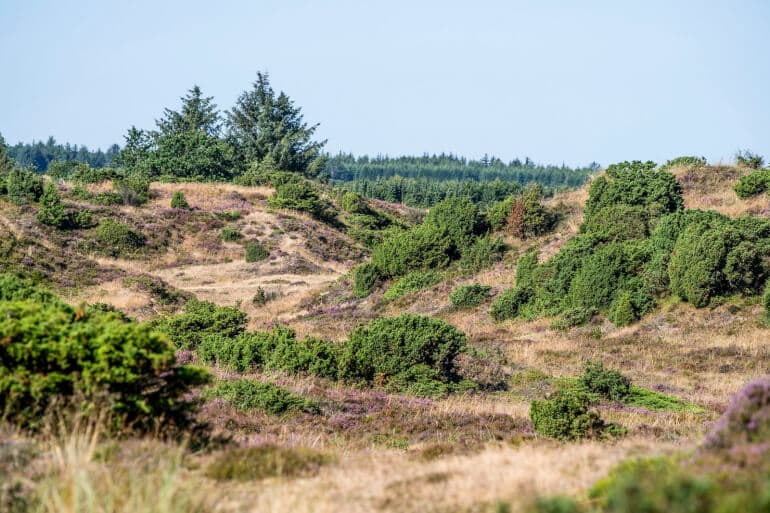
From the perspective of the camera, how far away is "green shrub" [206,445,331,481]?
7.14 m

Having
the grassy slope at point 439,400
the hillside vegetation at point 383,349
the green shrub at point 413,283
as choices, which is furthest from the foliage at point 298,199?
the green shrub at point 413,283

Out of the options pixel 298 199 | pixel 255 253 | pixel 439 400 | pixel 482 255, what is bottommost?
pixel 439 400

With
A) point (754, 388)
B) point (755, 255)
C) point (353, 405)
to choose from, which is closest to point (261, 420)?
point (353, 405)

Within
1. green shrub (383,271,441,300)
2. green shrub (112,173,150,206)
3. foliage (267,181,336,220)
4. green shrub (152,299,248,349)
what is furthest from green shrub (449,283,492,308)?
green shrub (112,173,150,206)

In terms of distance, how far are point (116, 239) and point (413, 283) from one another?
19493mm

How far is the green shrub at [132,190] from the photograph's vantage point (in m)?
52.4

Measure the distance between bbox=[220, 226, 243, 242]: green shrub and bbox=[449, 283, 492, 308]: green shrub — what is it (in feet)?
69.0

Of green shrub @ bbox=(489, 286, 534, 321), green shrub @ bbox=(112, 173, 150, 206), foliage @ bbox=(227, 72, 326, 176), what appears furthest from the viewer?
foliage @ bbox=(227, 72, 326, 176)

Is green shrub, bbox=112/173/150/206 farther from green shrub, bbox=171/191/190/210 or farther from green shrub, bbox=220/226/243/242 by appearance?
green shrub, bbox=220/226/243/242

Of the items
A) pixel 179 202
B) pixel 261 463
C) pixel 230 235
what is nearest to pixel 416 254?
pixel 230 235

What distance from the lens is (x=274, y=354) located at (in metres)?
18.1

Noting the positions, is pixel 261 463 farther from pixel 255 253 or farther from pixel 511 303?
pixel 255 253

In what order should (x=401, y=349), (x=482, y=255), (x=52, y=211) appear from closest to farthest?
(x=401, y=349) → (x=482, y=255) → (x=52, y=211)

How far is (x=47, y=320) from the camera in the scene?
8.16 m
